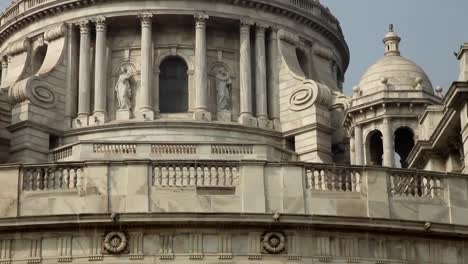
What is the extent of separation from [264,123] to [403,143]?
458 inches

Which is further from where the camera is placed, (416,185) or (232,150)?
(232,150)

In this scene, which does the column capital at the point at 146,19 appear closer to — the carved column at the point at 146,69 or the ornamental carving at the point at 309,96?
the carved column at the point at 146,69

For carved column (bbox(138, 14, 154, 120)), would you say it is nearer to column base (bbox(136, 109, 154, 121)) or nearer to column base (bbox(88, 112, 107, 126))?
column base (bbox(136, 109, 154, 121))

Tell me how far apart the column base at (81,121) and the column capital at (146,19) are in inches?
215

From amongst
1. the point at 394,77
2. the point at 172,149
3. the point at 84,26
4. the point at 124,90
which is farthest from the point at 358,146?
the point at 84,26

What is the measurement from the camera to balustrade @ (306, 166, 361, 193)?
39.7 meters

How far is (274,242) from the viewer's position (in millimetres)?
38594

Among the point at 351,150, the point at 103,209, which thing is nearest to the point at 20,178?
the point at 103,209

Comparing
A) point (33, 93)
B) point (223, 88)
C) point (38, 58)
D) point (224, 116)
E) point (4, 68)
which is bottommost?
point (224, 116)

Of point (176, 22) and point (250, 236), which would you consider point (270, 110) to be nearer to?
point (176, 22)

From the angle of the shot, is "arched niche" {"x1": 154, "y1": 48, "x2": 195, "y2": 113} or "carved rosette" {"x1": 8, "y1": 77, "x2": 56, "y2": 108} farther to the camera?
"arched niche" {"x1": 154, "y1": 48, "x2": 195, "y2": 113}

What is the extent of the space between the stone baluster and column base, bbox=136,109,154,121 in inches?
490

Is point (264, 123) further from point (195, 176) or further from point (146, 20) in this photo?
point (195, 176)

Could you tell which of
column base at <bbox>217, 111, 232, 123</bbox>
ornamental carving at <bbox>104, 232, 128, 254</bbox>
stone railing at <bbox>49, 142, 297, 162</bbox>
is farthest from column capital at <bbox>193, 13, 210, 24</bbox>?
ornamental carving at <bbox>104, 232, 128, 254</bbox>
